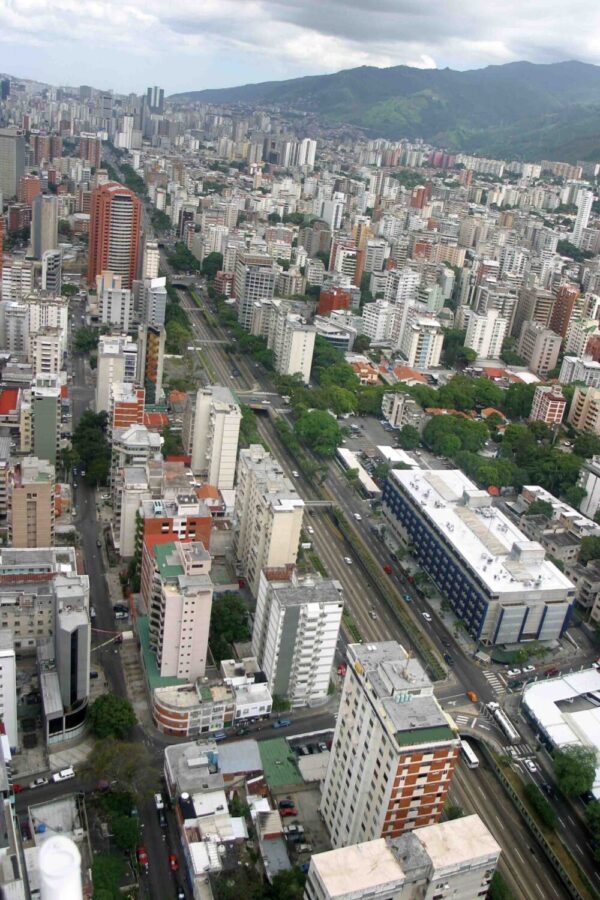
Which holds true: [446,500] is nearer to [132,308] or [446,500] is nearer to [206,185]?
[132,308]

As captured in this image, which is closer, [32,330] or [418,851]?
[418,851]

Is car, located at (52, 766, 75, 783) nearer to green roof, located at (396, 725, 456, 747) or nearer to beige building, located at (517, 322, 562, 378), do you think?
green roof, located at (396, 725, 456, 747)

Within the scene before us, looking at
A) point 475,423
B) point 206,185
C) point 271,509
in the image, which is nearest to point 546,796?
point 271,509

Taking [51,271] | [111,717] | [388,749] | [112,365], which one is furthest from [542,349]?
[388,749]

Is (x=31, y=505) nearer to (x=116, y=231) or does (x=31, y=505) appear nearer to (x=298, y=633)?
(x=298, y=633)

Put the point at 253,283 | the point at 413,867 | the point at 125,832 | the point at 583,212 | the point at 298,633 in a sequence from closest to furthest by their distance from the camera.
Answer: the point at 413,867 < the point at 125,832 < the point at 298,633 < the point at 253,283 < the point at 583,212

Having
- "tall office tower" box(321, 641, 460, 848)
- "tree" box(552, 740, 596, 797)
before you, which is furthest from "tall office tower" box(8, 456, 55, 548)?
"tree" box(552, 740, 596, 797)
